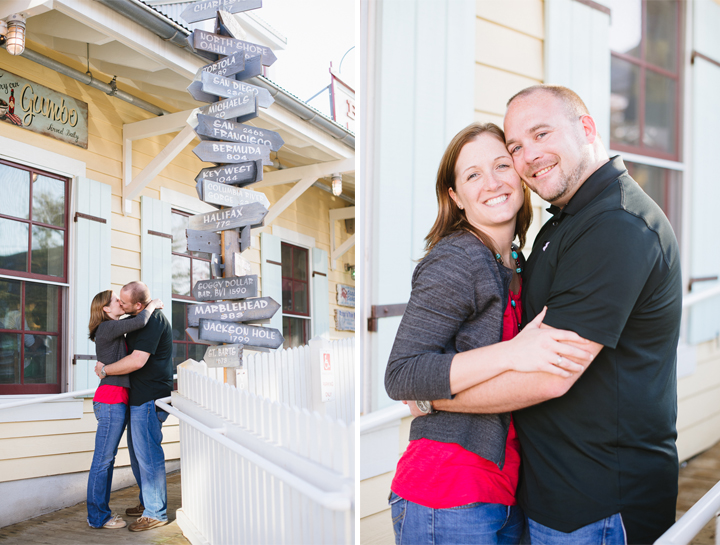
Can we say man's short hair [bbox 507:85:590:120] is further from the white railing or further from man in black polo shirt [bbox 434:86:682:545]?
the white railing

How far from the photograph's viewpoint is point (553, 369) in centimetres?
114

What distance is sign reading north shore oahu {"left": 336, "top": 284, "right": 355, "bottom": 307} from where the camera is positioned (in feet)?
25.5

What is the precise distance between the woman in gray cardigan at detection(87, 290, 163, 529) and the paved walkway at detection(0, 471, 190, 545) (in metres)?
0.13

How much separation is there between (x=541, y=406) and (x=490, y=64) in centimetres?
199

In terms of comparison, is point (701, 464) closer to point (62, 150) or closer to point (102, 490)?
point (102, 490)

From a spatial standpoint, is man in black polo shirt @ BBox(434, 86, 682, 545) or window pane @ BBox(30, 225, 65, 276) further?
window pane @ BBox(30, 225, 65, 276)

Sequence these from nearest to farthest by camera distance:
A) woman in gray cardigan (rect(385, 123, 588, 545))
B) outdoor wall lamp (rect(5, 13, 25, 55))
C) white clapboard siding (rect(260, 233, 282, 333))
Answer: woman in gray cardigan (rect(385, 123, 588, 545)) → outdoor wall lamp (rect(5, 13, 25, 55)) → white clapboard siding (rect(260, 233, 282, 333))

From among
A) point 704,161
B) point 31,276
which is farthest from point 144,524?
point 704,161

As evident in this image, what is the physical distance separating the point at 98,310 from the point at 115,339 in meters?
0.24

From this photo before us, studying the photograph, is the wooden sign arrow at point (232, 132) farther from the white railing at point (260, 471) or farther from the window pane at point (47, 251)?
the window pane at point (47, 251)

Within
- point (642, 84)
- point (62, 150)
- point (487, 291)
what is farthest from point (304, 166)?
point (487, 291)

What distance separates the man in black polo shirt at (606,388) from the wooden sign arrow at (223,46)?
9.30ft

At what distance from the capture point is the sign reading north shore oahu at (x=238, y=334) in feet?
10.6

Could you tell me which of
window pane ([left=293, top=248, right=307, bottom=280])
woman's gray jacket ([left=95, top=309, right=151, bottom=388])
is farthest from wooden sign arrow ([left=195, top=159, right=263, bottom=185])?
window pane ([left=293, top=248, right=307, bottom=280])
